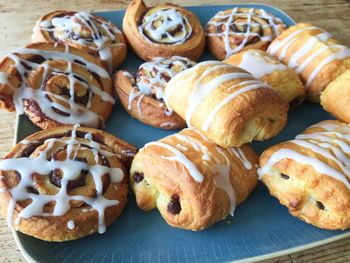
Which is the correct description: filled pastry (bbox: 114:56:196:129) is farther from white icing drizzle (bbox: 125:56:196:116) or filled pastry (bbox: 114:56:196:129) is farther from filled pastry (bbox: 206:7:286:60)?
filled pastry (bbox: 206:7:286:60)

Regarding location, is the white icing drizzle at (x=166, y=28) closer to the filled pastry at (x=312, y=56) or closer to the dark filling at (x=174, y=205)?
the filled pastry at (x=312, y=56)

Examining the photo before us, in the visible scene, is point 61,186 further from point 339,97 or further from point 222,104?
point 339,97

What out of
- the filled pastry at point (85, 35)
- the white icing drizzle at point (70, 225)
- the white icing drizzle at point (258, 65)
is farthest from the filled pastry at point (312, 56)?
the white icing drizzle at point (70, 225)

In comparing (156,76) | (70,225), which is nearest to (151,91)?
(156,76)

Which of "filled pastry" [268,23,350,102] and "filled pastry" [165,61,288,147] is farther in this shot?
"filled pastry" [268,23,350,102]

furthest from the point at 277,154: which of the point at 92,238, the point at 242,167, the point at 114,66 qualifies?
the point at 114,66

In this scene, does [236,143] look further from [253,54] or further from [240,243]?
[253,54]

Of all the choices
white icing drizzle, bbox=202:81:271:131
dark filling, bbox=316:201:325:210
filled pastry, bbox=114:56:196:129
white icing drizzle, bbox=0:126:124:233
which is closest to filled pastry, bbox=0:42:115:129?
filled pastry, bbox=114:56:196:129
